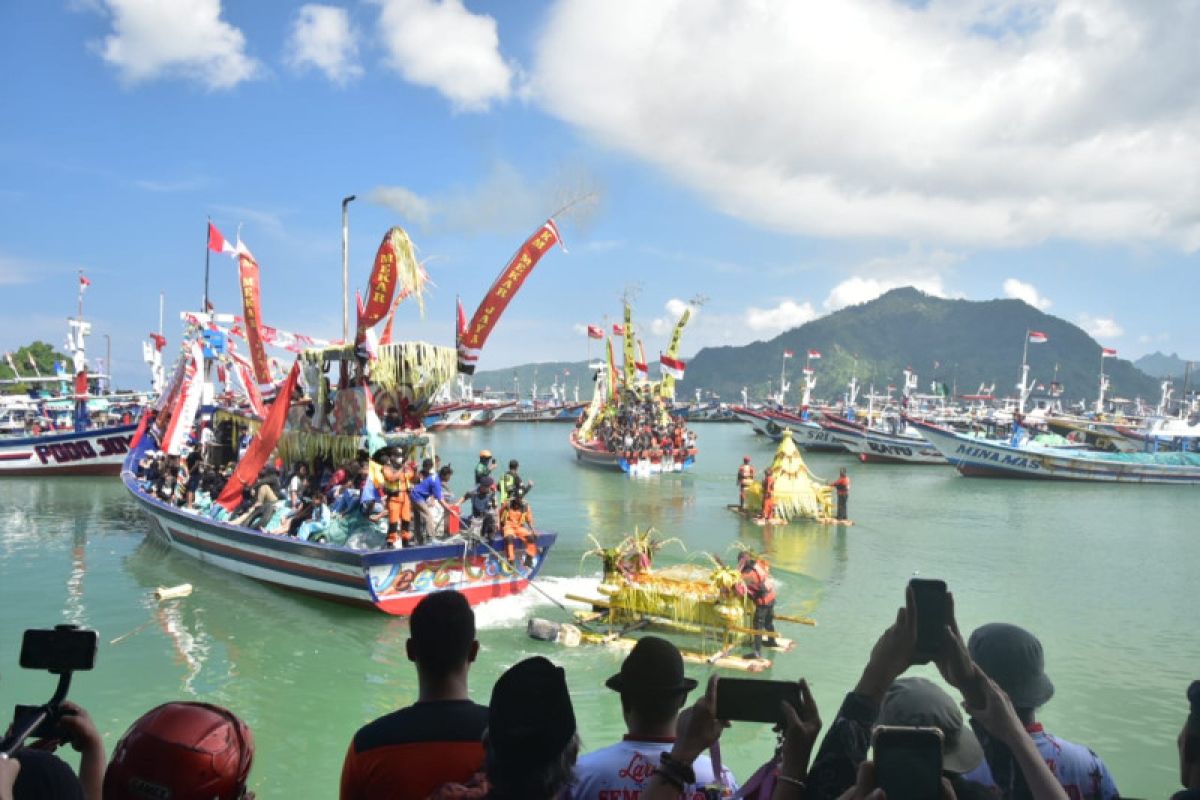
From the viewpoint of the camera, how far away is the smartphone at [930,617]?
2.43 metres

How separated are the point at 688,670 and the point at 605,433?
35.8 metres

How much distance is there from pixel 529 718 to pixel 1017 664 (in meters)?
1.73

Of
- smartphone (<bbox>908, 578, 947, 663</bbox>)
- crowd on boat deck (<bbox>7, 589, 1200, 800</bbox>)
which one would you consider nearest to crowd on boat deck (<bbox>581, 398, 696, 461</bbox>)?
crowd on boat deck (<bbox>7, 589, 1200, 800</bbox>)

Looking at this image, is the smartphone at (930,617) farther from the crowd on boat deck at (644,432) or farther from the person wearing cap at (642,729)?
the crowd on boat deck at (644,432)

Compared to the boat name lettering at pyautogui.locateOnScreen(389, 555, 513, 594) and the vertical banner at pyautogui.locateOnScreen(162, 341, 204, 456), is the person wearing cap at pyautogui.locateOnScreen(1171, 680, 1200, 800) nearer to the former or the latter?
the boat name lettering at pyautogui.locateOnScreen(389, 555, 513, 594)

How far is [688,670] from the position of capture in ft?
36.4

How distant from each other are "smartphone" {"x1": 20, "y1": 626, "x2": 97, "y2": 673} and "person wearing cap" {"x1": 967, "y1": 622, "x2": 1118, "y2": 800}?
2800 millimetres

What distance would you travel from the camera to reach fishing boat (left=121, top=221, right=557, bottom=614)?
43.3 ft

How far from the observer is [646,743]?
271 centimetres

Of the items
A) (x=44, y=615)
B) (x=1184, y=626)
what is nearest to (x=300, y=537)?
(x=44, y=615)

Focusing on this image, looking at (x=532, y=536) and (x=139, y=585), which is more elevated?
(x=532, y=536)

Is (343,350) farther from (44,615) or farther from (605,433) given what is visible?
(605,433)

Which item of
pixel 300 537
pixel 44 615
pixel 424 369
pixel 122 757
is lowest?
pixel 44 615

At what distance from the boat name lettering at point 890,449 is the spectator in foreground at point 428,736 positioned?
49.9 metres
